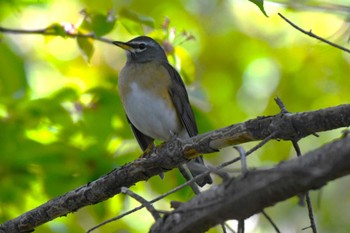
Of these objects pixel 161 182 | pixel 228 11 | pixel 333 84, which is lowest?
pixel 161 182

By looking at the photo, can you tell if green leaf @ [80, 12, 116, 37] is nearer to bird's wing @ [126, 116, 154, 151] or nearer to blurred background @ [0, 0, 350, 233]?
blurred background @ [0, 0, 350, 233]

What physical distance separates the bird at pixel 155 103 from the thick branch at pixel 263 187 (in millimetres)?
3587

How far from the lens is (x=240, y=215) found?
246 cm

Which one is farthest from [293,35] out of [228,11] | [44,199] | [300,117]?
[300,117]

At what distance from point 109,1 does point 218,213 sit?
476cm

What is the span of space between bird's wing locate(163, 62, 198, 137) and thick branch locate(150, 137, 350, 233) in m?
3.51

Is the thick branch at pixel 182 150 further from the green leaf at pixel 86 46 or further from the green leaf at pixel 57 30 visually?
the green leaf at pixel 57 30

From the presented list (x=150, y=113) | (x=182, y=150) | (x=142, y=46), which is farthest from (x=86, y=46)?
(x=182, y=150)

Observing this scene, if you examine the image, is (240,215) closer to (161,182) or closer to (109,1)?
(161,182)

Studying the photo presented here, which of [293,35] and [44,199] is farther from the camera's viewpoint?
[293,35]

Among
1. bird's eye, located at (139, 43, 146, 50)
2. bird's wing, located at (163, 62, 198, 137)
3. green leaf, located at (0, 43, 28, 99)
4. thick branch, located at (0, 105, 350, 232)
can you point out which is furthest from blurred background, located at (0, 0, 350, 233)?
thick branch, located at (0, 105, 350, 232)

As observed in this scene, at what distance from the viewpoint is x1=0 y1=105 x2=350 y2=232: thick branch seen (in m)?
3.45

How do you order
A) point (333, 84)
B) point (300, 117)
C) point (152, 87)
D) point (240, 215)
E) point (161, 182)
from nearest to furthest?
1. point (240, 215)
2. point (300, 117)
3. point (161, 182)
4. point (152, 87)
5. point (333, 84)

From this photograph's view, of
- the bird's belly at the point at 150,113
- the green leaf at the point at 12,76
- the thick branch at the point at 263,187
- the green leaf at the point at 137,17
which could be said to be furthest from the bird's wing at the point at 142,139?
the thick branch at the point at 263,187
